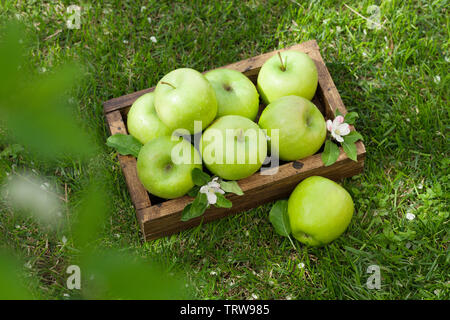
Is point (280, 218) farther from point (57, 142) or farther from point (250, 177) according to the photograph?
point (57, 142)

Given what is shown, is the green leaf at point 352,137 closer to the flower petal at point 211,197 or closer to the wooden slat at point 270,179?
the wooden slat at point 270,179

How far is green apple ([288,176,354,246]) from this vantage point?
217 centimetres

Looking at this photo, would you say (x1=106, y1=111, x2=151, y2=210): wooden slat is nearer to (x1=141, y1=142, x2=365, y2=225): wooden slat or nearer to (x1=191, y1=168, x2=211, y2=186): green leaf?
(x1=141, y1=142, x2=365, y2=225): wooden slat

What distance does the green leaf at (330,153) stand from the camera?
222 centimetres

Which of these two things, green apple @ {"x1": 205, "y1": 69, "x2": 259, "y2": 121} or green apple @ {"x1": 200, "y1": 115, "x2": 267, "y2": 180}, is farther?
green apple @ {"x1": 205, "y1": 69, "x2": 259, "y2": 121}

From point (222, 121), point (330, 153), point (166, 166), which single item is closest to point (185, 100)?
point (222, 121)

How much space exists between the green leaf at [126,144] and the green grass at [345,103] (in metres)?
0.21

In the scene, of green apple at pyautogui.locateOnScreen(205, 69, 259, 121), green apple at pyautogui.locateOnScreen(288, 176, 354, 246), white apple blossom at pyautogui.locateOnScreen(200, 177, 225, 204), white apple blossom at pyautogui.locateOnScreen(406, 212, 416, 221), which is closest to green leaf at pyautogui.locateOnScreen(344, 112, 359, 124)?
green apple at pyautogui.locateOnScreen(288, 176, 354, 246)

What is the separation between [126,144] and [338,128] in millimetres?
1012

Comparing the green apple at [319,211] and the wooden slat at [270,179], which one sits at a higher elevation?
the wooden slat at [270,179]

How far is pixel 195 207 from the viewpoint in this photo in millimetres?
2111

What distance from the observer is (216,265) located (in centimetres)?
237

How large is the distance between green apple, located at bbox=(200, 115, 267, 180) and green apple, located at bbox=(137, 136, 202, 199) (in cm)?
9

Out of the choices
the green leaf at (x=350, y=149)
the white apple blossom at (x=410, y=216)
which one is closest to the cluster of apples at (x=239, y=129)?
the green leaf at (x=350, y=149)
